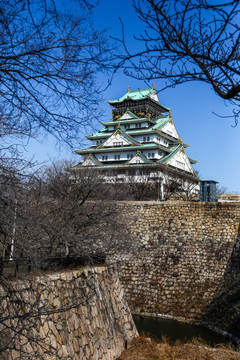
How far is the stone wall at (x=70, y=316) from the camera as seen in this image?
4770 mm

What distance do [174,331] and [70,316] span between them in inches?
253

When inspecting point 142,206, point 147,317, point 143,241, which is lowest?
point 147,317

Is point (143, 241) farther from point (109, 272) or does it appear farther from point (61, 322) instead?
point (61, 322)

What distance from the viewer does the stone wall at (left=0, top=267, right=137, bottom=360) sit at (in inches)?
188

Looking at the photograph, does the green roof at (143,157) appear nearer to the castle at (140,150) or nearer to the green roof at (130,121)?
the castle at (140,150)

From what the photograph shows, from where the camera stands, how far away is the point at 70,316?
21.8 ft

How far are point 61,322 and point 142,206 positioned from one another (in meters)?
11.0

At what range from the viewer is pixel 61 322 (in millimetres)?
6254

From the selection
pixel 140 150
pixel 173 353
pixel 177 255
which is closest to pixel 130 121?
pixel 140 150

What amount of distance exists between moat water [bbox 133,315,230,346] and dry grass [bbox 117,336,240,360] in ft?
6.47

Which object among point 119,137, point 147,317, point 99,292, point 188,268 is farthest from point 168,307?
point 119,137

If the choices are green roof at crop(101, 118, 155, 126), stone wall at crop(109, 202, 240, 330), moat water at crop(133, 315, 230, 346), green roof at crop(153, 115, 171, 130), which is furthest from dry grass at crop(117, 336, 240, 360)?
green roof at crop(101, 118, 155, 126)

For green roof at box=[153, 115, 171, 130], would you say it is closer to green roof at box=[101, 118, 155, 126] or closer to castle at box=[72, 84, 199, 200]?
castle at box=[72, 84, 199, 200]

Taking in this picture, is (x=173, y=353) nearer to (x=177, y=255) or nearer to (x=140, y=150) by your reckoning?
(x=177, y=255)
